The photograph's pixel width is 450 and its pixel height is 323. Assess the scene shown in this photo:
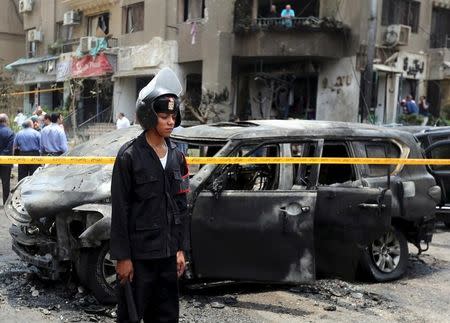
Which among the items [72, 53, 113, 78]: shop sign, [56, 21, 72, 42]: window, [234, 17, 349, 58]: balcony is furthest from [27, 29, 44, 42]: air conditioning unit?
[234, 17, 349, 58]: balcony

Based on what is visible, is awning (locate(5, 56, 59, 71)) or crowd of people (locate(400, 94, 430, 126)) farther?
awning (locate(5, 56, 59, 71))

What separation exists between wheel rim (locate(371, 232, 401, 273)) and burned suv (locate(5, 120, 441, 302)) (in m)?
0.01

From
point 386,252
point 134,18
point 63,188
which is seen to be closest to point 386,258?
point 386,252

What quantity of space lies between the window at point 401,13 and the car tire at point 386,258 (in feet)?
53.2

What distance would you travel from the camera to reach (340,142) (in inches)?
228

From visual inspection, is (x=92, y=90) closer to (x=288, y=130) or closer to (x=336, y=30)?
(x=336, y=30)

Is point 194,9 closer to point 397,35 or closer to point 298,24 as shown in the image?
point 298,24

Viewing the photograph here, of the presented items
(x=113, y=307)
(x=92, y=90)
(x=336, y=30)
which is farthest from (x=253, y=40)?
(x=113, y=307)

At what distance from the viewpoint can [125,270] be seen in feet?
9.95

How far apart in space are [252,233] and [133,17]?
71.5 feet

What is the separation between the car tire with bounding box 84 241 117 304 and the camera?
4.70 m

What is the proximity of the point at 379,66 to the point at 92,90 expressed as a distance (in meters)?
14.1

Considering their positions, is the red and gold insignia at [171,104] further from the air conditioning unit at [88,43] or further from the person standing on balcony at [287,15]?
the air conditioning unit at [88,43]

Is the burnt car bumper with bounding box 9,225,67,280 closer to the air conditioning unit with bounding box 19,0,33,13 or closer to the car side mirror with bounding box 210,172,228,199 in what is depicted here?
the car side mirror with bounding box 210,172,228,199
